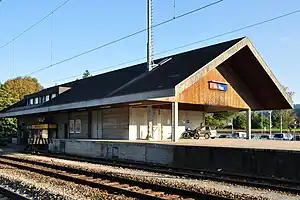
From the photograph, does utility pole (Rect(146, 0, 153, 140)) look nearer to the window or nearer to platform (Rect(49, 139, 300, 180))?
platform (Rect(49, 139, 300, 180))

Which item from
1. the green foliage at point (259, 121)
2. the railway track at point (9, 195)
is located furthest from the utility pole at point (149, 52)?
the green foliage at point (259, 121)

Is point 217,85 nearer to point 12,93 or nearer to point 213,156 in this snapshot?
point 213,156

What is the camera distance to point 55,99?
37531 millimetres

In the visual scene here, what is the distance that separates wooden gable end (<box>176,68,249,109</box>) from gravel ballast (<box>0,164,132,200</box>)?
12.2 m

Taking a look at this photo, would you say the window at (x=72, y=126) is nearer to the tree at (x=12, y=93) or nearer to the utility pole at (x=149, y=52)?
the utility pole at (x=149, y=52)

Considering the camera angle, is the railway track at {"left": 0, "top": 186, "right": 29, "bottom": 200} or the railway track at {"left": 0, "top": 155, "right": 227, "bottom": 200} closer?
the railway track at {"left": 0, "top": 186, "right": 29, "bottom": 200}

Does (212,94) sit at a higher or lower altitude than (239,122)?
higher

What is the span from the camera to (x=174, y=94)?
66.6ft

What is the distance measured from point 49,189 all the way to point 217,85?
705 inches

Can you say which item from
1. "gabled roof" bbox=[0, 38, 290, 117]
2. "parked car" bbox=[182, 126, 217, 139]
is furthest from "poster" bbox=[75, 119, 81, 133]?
"parked car" bbox=[182, 126, 217, 139]

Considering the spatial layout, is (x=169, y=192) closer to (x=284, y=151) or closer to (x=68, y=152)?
(x=284, y=151)

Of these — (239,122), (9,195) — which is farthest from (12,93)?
(9,195)

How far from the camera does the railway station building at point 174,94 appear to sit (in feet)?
77.2

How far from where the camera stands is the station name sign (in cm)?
2669
